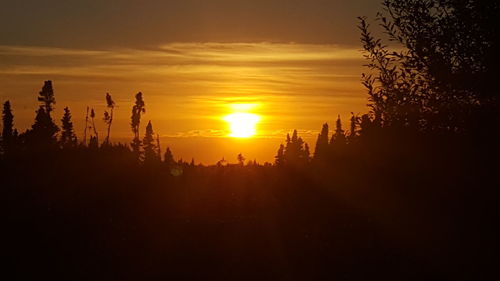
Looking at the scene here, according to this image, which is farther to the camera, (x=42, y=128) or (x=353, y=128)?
(x=42, y=128)

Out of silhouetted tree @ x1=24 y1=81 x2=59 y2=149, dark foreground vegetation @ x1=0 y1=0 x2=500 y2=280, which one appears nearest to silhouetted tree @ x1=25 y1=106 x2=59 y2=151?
silhouetted tree @ x1=24 y1=81 x2=59 y2=149

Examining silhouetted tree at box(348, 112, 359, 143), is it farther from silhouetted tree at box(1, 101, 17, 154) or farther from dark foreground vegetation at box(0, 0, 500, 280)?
silhouetted tree at box(1, 101, 17, 154)

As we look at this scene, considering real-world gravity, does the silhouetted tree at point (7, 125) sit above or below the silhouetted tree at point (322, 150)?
above

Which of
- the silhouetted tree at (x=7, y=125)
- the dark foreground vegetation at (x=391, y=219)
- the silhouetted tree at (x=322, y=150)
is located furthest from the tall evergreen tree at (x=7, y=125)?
the dark foreground vegetation at (x=391, y=219)

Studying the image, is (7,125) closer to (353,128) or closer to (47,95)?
(47,95)

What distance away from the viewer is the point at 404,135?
15.4 metres

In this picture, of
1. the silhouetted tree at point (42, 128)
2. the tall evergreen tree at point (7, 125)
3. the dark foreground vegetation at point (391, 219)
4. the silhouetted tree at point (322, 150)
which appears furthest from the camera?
the tall evergreen tree at point (7, 125)

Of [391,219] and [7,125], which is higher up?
[7,125]

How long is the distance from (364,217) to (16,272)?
338 inches

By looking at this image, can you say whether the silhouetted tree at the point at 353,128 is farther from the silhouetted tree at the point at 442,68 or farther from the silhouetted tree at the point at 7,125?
the silhouetted tree at the point at 7,125

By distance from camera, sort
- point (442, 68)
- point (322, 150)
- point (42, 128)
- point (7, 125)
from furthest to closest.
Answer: point (7, 125), point (42, 128), point (322, 150), point (442, 68)

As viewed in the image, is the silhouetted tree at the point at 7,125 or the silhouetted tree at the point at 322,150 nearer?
the silhouetted tree at the point at 322,150

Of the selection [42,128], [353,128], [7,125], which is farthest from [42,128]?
[353,128]

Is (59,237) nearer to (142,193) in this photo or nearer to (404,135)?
(404,135)
